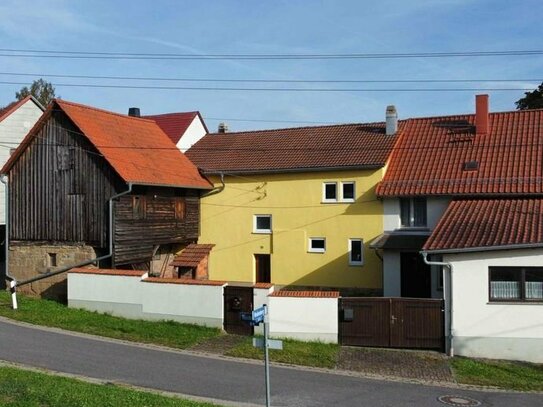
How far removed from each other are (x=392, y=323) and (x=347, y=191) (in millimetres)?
9752

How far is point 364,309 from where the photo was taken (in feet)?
60.8

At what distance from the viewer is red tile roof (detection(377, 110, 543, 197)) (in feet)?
79.9

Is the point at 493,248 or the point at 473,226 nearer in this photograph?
the point at 493,248

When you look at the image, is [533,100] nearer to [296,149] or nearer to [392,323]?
[296,149]

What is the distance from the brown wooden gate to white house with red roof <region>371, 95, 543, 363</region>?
45cm

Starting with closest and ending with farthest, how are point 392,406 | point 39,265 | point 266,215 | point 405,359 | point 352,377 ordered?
point 392,406 < point 352,377 < point 405,359 < point 39,265 < point 266,215

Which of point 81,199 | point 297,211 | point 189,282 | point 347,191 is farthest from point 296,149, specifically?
point 189,282

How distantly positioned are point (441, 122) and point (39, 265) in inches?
744

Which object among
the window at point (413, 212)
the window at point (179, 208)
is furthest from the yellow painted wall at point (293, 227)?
the window at point (179, 208)

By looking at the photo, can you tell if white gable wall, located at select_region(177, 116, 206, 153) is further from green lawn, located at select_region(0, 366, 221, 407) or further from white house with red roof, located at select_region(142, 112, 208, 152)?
green lawn, located at select_region(0, 366, 221, 407)

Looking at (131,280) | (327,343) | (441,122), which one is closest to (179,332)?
(131,280)

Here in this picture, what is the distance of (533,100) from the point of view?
4278 centimetres

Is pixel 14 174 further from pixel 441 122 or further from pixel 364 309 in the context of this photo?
pixel 441 122

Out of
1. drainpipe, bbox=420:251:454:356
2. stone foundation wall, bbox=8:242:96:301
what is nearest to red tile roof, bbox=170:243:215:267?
stone foundation wall, bbox=8:242:96:301
